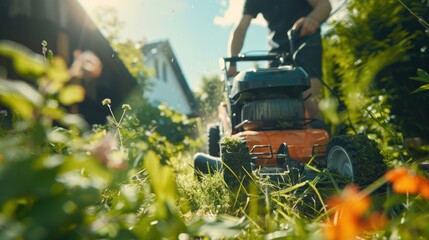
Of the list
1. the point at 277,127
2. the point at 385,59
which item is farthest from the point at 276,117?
the point at 385,59

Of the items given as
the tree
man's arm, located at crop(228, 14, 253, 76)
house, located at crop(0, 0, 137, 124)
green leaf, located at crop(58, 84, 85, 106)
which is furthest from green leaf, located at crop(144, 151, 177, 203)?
house, located at crop(0, 0, 137, 124)

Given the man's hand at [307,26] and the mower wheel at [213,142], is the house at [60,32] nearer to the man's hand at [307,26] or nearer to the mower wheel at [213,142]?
the mower wheel at [213,142]

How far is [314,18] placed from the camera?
→ 11.4 ft

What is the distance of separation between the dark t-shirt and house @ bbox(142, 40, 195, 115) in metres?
20.7

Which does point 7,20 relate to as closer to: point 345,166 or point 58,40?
point 58,40

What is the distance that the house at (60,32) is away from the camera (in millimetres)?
6375

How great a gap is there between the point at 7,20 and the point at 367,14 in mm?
5099

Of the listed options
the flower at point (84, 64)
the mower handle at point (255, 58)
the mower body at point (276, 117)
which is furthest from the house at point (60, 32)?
the flower at point (84, 64)

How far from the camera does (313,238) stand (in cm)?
71

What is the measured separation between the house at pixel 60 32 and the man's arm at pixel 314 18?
136 inches

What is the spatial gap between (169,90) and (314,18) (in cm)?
2520

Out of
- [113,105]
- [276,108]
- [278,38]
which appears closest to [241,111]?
[276,108]

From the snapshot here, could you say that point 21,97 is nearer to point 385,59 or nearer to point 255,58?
point 255,58

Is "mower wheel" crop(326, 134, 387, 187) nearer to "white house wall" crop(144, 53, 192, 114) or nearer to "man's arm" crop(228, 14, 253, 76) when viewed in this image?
"man's arm" crop(228, 14, 253, 76)
